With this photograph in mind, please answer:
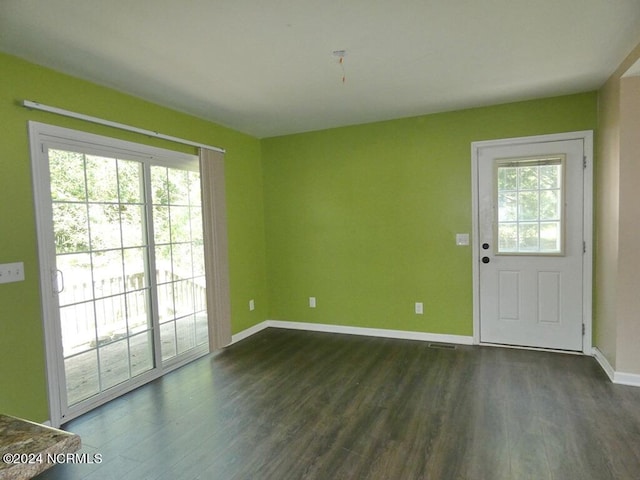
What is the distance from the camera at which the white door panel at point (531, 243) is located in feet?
11.5

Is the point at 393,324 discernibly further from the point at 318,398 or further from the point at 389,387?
the point at 318,398

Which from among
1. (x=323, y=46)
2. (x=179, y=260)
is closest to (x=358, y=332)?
(x=179, y=260)

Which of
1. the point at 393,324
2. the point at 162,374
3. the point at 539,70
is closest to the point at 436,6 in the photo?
the point at 539,70

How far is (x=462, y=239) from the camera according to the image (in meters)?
3.87

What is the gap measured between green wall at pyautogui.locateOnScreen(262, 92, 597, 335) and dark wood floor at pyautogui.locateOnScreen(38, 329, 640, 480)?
0.82 metres

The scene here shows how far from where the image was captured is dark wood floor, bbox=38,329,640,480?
2.01 m

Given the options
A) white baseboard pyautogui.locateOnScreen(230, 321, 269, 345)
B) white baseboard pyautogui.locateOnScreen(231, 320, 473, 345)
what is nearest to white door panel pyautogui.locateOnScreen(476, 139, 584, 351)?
white baseboard pyautogui.locateOnScreen(231, 320, 473, 345)

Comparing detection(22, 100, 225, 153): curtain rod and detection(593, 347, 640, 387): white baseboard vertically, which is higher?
detection(22, 100, 225, 153): curtain rod

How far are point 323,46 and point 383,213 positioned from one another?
7.30 ft

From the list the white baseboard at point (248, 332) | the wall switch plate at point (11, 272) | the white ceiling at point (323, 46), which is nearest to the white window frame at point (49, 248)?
the wall switch plate at point (11, 272)

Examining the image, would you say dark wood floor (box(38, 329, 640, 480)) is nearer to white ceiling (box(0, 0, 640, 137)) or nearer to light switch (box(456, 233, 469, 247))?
light switch (box(456, 233, 469, 247))

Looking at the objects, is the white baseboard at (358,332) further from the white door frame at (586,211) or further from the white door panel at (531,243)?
the white door frame at (586,211)

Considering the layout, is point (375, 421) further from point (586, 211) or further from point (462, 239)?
point (586, 211)

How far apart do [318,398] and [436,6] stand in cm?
272
